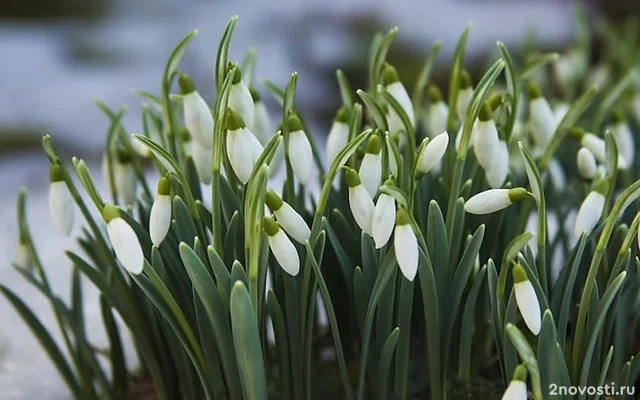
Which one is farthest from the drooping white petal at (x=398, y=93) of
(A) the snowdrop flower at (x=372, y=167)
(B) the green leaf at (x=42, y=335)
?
(B) the green leaf at (x=42, y=335)

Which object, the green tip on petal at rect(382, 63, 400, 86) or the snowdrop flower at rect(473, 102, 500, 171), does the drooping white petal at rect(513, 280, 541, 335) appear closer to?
the snowdrop flower at rect(473, 102, 500, 171)

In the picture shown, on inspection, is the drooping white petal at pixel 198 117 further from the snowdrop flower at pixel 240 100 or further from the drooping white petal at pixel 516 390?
the drooping white petal at pixel 516 390

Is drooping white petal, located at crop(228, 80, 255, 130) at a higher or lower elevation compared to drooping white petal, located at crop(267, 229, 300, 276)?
Answer: higher

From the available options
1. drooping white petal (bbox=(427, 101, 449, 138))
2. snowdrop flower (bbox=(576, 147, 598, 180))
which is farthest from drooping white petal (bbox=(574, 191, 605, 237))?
drooping white petal (bbox=(427, 101, 449, 138))

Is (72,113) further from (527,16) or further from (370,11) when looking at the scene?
(527,16)

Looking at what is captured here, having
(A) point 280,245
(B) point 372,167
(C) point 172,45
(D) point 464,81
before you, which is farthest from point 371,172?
(C) point 172,45

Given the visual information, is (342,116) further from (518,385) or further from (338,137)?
(518,385)
